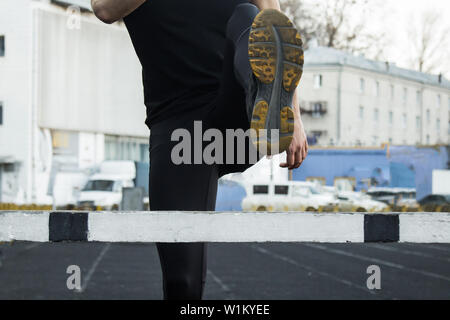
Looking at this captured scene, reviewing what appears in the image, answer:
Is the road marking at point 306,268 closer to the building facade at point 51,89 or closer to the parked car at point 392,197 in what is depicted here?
the parked car at point 392,197

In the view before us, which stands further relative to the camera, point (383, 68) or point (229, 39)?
point (383, 68)

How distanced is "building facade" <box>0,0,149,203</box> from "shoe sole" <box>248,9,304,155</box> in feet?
80.4

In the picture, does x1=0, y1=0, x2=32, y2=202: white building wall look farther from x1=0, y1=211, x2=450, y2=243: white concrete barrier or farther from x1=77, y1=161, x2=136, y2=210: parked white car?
x1=0, y1=211, x2=450, y2=243: white concrete barrier

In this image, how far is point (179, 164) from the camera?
1.99 m

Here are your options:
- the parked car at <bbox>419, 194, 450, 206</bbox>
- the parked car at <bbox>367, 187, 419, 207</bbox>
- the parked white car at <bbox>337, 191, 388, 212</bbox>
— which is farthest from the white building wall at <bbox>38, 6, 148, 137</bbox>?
the parked car at <bbox>419, 194, 450, 206</bbox>

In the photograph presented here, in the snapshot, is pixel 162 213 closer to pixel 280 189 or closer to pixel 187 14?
pixel 187 14

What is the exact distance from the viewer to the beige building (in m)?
46.5

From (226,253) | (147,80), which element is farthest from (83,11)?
(147,80)

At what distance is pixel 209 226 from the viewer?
1.72m

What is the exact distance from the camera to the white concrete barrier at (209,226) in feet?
5.61

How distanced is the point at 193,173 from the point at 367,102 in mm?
49363

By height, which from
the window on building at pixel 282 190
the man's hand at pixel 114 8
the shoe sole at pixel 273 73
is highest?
the man's hand at pixel 114 8

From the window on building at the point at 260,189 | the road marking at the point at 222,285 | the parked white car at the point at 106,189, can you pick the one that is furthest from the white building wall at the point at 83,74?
the road marking at the point at 222,285

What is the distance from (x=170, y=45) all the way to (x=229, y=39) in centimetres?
22
